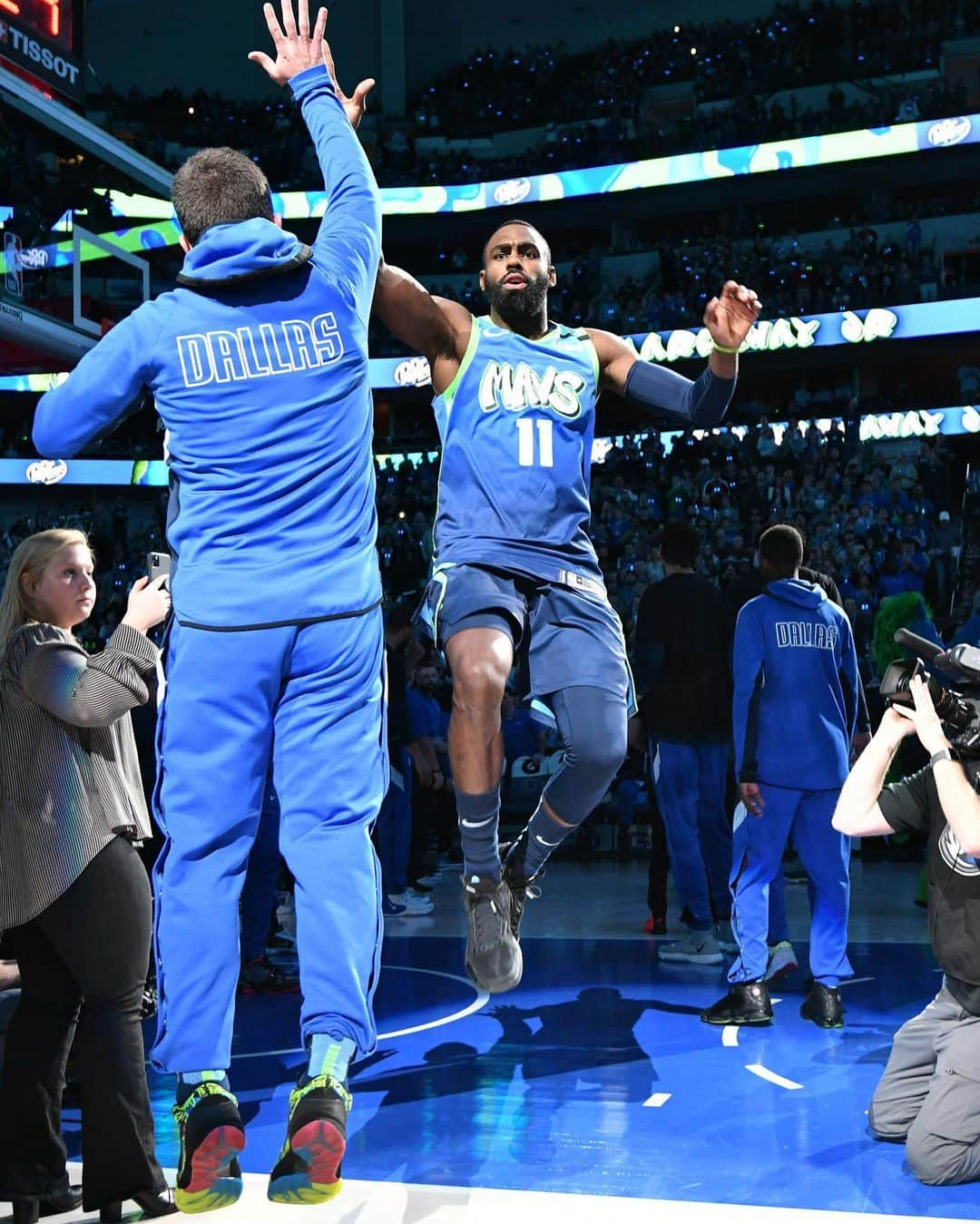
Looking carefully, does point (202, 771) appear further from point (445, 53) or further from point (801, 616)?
point (445, 53)

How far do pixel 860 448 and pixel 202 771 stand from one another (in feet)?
71.0

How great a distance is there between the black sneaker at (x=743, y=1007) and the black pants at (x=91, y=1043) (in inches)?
117

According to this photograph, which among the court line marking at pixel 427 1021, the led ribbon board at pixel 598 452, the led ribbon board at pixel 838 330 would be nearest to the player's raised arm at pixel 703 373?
the court line marking at pixel 427 1021

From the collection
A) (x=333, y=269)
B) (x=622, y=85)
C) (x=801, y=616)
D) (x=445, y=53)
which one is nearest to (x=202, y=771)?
(x=333, y=269)

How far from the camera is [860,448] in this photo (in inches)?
899

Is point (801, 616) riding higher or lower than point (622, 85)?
lower

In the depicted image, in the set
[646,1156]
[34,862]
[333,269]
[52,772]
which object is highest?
[333,269]

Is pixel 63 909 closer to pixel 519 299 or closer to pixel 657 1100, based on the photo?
pixel 519 299

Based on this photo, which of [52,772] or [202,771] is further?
[52,772]

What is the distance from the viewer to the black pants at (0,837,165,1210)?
12.6 feet

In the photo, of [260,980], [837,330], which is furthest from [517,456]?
[837,330]

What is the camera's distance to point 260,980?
7.14m

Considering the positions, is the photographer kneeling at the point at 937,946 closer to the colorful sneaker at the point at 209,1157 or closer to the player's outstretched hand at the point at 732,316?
the player's outstretched hand at the point at 732,316

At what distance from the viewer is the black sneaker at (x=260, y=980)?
7.12m
